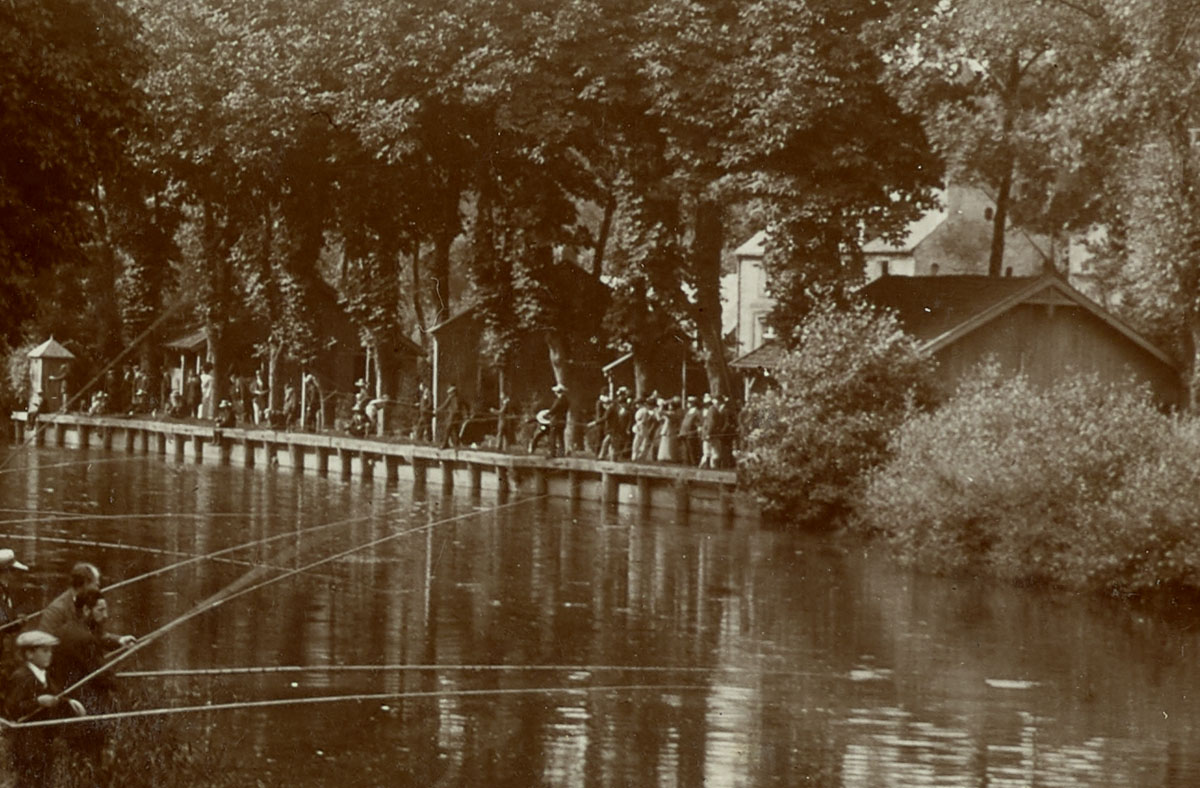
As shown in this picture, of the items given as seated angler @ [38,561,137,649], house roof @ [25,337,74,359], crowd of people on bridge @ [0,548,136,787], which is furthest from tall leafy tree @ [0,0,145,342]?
house roof @ [25,337,74,359]

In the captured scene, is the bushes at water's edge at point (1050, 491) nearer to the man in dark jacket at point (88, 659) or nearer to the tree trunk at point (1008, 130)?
the tree trunk at point (1008, 130)

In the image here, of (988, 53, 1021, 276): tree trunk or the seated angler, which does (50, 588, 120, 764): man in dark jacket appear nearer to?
the seated angler

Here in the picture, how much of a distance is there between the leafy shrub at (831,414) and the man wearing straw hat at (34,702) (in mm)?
27682

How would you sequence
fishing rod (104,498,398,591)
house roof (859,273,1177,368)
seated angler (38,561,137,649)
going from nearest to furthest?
seated angler (38,561,137,649) < fishing rod (104,498,398,591) < house roof (859,273,1177,368)

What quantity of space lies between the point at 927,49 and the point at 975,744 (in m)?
29.8

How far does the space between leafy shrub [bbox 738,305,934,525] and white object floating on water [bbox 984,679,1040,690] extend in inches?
646

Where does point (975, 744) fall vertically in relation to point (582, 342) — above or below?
below

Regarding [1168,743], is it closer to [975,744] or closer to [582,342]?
[975,744]

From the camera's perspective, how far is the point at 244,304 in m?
73.0

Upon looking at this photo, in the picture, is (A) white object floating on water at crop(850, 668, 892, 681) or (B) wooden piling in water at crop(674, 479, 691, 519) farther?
(B) wooden piling in water at crop(674, 479, 691, 519)

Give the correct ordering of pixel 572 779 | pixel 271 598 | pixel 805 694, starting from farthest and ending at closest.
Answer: pixel 271 598
pixel 805 694
pixel 572 779

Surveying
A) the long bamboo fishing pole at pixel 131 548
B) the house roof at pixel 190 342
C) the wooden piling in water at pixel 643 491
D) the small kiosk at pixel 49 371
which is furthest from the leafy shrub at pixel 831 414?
the house roof at pixel 190 342

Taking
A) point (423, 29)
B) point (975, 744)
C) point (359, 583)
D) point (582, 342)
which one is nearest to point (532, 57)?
point (423, 29)

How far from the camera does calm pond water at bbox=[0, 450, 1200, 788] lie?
22109 millimetres
